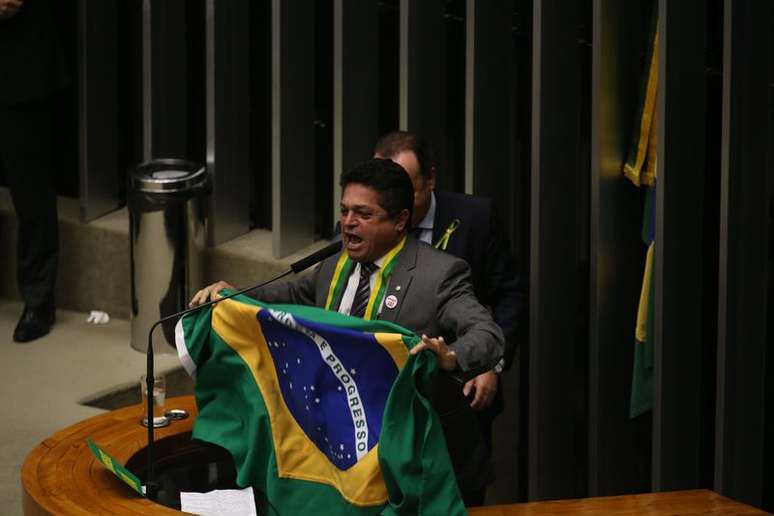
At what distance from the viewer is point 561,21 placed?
→ 549 centimetres

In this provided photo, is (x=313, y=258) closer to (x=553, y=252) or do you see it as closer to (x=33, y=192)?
(x=553, y=252)

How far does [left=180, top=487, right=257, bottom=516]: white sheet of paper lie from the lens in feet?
12.9

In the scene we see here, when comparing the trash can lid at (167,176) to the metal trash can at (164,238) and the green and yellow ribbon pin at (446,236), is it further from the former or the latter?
the green and yellow ribbon pin at (446,236)

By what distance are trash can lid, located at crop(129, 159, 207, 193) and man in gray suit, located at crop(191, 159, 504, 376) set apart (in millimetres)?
2174

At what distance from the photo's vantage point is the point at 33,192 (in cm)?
668

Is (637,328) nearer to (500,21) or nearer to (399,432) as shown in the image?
(500,21)

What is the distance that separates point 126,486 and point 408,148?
4.26 ft

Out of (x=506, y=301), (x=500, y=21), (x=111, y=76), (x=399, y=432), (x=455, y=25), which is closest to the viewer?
(x=399, y=432)

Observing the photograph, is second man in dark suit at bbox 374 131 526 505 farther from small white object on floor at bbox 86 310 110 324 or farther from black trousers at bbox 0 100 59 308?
small white object on floor at bbox 86 310 110 324

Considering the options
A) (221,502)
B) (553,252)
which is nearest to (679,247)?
(553,252)

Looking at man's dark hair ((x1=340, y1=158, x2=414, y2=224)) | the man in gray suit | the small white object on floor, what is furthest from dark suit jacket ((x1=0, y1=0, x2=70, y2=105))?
man's dark hair ((x1=340, y1=158, x2=414, y2=224))

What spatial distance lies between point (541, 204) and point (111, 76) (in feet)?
7.83

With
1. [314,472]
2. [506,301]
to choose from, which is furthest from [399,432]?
Result: [506,301]

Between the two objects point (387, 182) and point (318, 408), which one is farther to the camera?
point (387, 182)
